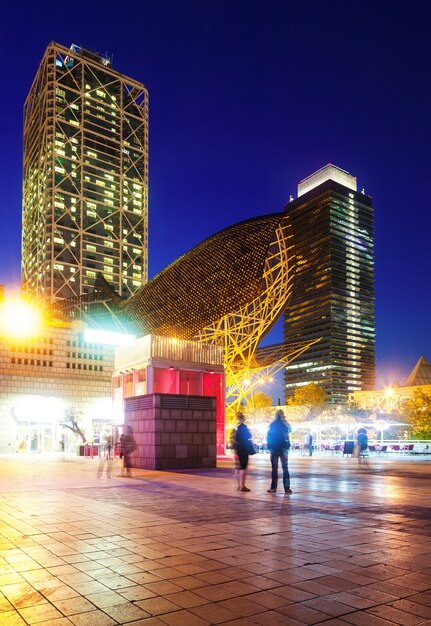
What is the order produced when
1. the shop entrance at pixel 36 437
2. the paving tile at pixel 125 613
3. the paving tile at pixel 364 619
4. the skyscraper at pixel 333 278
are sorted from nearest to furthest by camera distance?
the paving tile at pixel 364 619
the paving tile at pixel 125 613
the shop entrance at pixel 36 437
the skyscraper at pixel 333 278

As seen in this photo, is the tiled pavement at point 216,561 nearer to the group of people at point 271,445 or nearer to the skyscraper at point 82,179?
the group of people at point 271,445

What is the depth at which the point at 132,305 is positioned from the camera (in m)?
52.9

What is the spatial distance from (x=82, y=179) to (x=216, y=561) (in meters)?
137

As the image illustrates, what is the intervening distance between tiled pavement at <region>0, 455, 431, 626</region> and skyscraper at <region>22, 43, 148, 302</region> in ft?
402

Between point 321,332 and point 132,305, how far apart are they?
486ft

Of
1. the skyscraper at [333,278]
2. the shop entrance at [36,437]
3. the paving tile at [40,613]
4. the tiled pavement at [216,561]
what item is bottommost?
the shop entrance at [36,437]

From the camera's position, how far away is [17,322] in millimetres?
50844

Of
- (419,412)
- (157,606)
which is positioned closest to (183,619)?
(157,606)

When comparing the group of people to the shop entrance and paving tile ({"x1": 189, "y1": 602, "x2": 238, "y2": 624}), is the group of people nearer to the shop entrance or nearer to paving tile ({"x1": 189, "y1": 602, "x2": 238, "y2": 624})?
paving tile ({"x1": 189, "y1": 602, "x2": 238, "y2": 624})

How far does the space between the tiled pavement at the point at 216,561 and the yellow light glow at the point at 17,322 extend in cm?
4192

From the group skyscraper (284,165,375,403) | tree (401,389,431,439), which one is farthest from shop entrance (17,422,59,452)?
skyscraper (284,165,375,403)

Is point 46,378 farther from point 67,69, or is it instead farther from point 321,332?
point 321,332

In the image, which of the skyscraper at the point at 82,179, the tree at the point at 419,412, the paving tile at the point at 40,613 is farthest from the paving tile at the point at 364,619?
the skyscraper at the point at 82,179

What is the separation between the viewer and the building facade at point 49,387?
48562 mm
